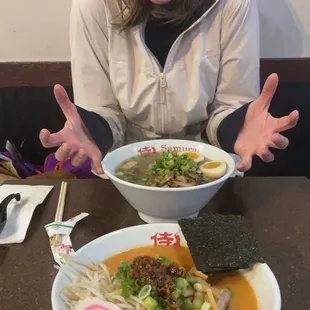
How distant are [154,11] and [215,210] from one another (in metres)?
0.72

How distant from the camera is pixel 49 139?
119 cm

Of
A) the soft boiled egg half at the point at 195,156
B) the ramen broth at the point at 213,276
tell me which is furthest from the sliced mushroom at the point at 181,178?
the ramen broth at the point at 213,276

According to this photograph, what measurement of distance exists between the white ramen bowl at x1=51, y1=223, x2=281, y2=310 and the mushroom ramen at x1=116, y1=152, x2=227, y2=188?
0.17 meters

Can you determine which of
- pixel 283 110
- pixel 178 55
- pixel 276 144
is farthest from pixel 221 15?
pixel 283 110

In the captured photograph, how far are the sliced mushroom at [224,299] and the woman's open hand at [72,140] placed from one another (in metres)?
0.54

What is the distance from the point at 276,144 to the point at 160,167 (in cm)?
29

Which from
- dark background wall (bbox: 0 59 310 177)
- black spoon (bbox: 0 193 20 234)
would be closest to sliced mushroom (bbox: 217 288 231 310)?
black spoon (bbox: 0 193 20 234)

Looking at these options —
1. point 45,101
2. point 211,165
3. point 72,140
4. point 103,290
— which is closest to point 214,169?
point 211,165

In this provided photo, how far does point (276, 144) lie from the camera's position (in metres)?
1.18

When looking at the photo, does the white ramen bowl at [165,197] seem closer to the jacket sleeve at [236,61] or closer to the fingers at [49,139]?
the fingers at [49,139]

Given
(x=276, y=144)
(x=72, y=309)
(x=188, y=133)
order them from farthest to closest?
(x=188, y=133) → (x=276, y=144) → (x=72, y=309)

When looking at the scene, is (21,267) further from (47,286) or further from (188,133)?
(188,133)

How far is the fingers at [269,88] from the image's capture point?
1.23 meters

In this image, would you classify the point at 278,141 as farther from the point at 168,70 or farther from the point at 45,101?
the point at 45,101
